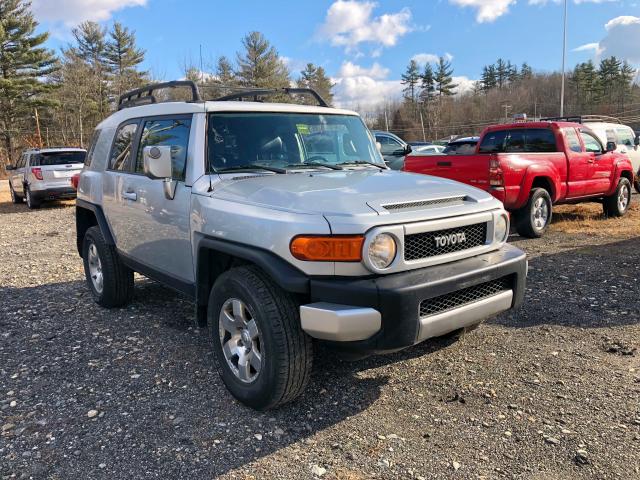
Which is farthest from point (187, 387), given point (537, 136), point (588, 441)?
point (537, 136)

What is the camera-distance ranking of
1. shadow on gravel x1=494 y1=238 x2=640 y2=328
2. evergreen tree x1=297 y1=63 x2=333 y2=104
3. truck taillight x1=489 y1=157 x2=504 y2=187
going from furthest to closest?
evergreen tree x1=297 y1=63 x2=333 y2=104
truck taillight x1=489 y1=157 x2=504 y2=187
shadow on gravel x1=494 y1=238 x2=640 y2=328

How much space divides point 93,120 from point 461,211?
44.0 metres

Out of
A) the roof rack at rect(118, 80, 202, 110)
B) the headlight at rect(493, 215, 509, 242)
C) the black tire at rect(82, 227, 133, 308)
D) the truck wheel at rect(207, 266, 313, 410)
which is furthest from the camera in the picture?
the black tire at rect(82, 227, 133, 308)

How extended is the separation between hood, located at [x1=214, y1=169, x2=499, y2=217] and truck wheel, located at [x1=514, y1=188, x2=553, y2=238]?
208 inches

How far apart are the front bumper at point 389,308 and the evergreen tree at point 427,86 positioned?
93.1 metres

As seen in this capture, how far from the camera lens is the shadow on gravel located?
475 cm

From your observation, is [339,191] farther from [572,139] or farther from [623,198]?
[623,198]

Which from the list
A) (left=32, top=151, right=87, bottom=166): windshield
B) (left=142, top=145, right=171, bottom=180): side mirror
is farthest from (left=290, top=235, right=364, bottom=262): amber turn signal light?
(left=32, top=151, right=87, bottom=166): windshield

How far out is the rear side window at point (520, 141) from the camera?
9344 millimetres

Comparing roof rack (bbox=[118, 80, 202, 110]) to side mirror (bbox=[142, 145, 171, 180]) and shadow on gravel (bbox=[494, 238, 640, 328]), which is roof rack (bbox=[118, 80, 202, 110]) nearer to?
side mirror (bbox=[142, 145, 171, 180])

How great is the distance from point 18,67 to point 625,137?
40.1 metres

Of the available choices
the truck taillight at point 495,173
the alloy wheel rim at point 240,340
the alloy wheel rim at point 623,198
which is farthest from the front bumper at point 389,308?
the alloy wheel rim at point 623,198

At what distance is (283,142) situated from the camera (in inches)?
160

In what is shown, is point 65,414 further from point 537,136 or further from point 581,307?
point 537,136
